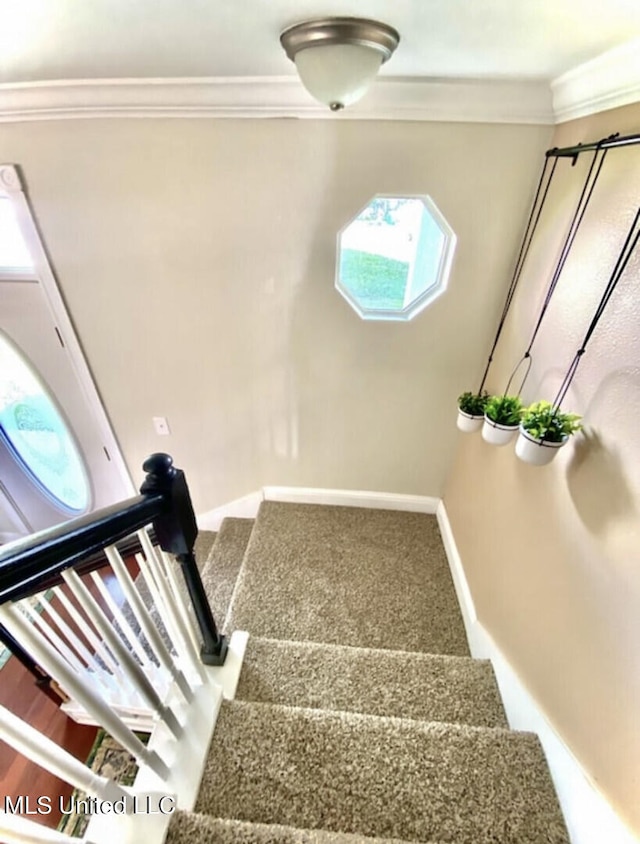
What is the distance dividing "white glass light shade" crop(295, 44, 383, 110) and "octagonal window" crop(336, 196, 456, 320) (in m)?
0.58

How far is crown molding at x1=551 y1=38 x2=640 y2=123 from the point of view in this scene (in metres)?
0.94

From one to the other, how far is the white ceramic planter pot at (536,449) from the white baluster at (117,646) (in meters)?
1.06

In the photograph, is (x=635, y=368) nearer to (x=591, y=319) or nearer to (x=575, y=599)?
(x=591, y=319)

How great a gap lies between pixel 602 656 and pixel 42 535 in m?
1.21

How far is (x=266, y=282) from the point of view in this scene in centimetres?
180

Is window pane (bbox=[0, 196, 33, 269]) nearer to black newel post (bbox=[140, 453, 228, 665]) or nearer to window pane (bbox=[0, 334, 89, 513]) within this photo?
window pane (bbox=[0, 334, 89, 513])

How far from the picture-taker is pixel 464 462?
205 centimetres

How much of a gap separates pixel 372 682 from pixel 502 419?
3.33ft

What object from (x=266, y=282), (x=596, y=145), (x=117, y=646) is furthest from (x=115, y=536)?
(x=596, y=145)

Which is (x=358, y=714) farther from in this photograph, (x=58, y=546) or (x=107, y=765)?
(x=107, y=765)

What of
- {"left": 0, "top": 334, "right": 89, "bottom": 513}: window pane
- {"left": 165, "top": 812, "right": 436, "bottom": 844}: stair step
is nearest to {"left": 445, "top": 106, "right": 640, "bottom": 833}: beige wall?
{"left": 165, "top": 812, "right": 436, "bottom": 844}: stair step

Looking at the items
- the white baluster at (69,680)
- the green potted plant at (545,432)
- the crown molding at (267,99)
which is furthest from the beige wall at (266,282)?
the white baluster at (69,680)

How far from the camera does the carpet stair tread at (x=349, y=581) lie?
1.75m

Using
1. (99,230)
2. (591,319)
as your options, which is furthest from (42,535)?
(99,230)
